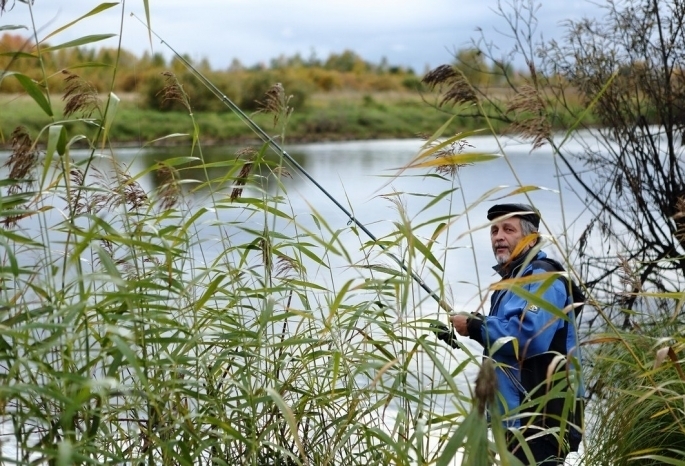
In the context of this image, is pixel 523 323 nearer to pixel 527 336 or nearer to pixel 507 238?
pixel 527 336

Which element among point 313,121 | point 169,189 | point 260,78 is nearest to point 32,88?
point 169,189

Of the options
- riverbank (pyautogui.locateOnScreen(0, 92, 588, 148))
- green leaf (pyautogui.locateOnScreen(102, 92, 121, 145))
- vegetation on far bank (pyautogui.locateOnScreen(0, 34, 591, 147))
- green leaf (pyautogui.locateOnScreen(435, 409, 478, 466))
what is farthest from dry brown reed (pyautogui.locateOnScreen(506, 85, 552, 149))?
riverbank (pyautogui.locateOnScreen(0, 92, 588, 148))

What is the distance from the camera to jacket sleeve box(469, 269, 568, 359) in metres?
2.83

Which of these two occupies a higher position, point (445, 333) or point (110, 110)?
point (110, 110)

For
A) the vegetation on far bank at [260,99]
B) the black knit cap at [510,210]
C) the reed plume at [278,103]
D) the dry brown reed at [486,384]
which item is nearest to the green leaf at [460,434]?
the dry brown reed at [486,384]

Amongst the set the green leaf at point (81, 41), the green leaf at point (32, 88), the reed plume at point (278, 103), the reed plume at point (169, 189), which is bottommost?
the reed plume at point (169, 189)

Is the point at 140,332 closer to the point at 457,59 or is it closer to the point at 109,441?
the point at 109,441

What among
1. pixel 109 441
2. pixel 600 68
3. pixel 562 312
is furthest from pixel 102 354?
pixel 600 68

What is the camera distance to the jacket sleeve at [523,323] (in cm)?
283

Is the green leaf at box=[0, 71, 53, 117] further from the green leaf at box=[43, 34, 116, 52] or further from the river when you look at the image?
the river

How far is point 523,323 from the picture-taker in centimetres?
288

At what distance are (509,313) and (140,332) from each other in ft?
3.77

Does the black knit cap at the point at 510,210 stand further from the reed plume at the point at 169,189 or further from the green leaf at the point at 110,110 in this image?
the green leaf at the point at 110,110

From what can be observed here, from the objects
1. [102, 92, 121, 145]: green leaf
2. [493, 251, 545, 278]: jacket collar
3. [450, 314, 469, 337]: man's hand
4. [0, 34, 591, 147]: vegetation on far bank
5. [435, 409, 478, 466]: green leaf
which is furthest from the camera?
[0, 34, 591, 147]: vegetation on far bank
